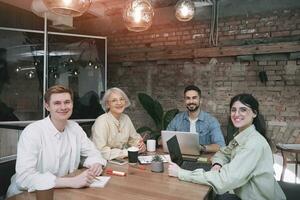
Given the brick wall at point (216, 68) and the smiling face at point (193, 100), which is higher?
the brick wall at point (216, 68)

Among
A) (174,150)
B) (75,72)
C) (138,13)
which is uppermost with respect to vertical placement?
(138,13)

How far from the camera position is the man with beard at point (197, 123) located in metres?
2.93

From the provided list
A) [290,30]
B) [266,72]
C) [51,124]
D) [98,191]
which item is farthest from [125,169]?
[290,30]

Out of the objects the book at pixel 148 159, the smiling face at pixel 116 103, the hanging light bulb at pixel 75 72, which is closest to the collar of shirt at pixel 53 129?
the book at pixel 148 159

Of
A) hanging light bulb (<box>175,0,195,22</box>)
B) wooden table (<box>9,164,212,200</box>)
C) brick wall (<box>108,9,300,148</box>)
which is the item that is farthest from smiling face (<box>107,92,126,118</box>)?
brick wall (<box>108,9,300,148</box>)

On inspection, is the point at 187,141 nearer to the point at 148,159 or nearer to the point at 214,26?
the point at 148,159

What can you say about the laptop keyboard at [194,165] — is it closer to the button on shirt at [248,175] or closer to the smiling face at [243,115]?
the button on shirt at [248,175]

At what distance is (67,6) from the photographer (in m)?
1.84

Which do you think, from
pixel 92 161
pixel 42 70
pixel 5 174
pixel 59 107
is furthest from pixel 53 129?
pixel 42 70

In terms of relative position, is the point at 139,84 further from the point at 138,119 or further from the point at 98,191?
the point at 98,191

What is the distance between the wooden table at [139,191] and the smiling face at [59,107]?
0.57 meters

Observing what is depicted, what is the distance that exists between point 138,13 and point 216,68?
217 cm

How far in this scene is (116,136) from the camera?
8.68 ft

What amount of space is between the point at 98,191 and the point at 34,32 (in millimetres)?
3343
